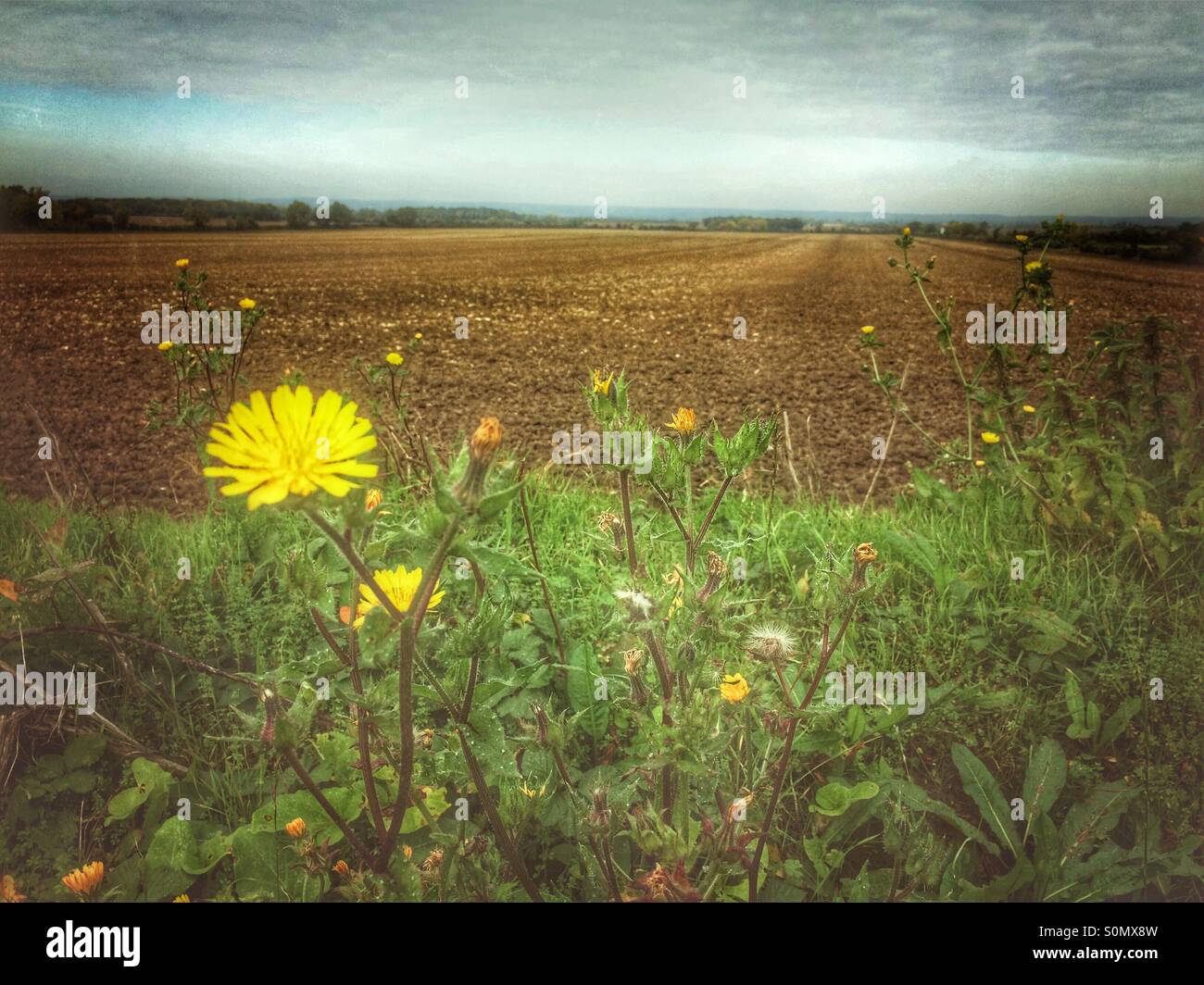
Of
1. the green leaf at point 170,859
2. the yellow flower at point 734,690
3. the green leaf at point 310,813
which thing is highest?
the yellow flower at point 734,690

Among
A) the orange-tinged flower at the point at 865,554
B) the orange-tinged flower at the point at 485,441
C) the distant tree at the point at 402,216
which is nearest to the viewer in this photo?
the orange-tinged flower at the point at 485,441

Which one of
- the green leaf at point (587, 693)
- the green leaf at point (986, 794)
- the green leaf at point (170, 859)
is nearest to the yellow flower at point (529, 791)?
the green leaf at point (587, 693)

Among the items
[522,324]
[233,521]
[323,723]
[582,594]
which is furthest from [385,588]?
[522,324]

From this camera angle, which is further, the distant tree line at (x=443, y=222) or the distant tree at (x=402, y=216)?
the distant tree at (x=402, y=216)

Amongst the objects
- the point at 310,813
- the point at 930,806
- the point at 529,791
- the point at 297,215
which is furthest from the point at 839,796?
the point at 297,215

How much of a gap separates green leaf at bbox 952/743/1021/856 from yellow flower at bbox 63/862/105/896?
38.6 inches

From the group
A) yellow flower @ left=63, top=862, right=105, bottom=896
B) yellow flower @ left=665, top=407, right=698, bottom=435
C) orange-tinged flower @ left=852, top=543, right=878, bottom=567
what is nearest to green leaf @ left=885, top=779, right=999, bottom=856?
orange-tinged flower @ left=852, top=543, right=878, bottom=567

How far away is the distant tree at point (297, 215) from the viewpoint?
1.42 m

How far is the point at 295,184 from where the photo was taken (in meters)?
1.38

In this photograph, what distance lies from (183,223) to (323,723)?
872 millimetres

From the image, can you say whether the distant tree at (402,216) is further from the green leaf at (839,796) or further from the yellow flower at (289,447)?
the green leaf at (839,796)

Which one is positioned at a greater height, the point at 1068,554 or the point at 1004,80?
the point at 1004,80

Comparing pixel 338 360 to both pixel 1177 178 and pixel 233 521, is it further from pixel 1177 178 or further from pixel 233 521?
pixel 1177 178

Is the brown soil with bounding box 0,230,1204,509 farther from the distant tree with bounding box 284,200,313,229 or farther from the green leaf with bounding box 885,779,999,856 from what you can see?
the green leaf with bounding box 885,779,999,856
